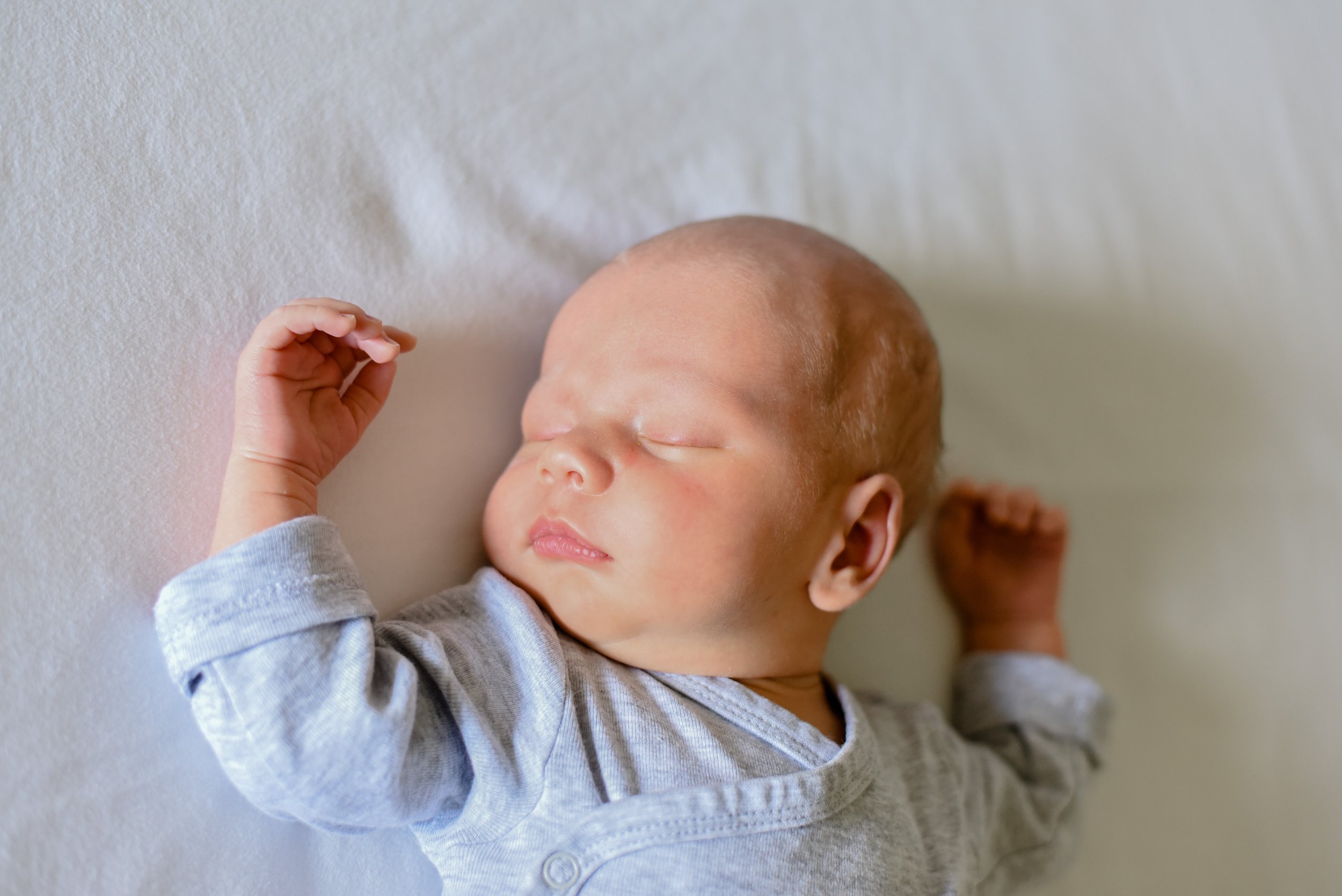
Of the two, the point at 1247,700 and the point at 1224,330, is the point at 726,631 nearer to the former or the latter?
the point at 1247,700

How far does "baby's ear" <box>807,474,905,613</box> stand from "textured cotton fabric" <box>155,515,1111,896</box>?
0.14 m

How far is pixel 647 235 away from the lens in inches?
52.2

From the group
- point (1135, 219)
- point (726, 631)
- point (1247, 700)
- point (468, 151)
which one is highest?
point (468, 151)

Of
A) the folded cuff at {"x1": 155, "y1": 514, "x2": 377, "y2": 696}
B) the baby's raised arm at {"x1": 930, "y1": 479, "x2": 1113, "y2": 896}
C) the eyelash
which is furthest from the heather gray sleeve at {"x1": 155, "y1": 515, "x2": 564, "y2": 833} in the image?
the baby's raised arm at {"x1": 930, "y1": 479, "x2": 1113, "y2": 896}

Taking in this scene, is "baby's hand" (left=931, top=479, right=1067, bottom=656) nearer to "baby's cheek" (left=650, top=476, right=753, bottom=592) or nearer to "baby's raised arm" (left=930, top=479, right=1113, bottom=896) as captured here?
"baby's raised arm" (left=930, top=479, right=1113, bottom=896)

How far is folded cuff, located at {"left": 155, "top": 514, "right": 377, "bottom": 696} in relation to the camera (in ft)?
2.72

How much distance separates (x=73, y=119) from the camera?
3.07 feet

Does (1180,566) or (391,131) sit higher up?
(391,131)

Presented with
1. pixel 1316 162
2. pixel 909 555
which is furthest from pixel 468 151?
pixel 1316 162

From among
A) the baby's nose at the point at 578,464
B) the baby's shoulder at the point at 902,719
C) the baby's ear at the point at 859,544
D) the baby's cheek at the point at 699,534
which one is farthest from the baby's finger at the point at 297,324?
the baby's shoulder at the point at 902,719

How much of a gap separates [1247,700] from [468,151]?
52.2 inches

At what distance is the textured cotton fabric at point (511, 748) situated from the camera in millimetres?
832

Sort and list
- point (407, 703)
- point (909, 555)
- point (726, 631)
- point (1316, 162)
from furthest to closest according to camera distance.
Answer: point (1316, 162), point (909, 555), point (726, 631), point (407, 703)

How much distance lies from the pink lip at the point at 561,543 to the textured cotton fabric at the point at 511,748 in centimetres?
6
